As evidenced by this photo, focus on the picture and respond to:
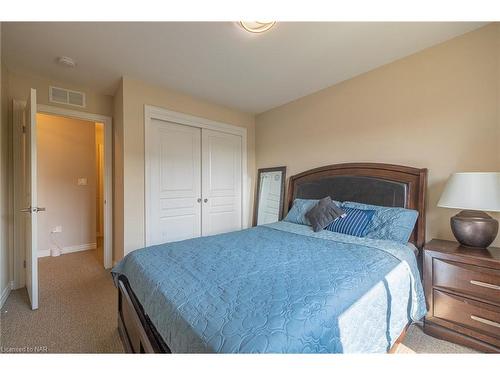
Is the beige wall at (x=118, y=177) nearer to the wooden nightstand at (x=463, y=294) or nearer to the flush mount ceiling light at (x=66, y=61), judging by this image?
the flush mount ceiling light at (x=66, y=61)

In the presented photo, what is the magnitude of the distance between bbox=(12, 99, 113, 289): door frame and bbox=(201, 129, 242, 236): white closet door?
1.25m

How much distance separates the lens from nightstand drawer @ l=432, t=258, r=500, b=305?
145 cm

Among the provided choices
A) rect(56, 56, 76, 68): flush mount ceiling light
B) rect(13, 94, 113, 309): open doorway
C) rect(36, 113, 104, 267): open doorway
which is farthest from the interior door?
rect(36, 113, 104, 267): open doorway

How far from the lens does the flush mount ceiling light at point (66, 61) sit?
2145 mm

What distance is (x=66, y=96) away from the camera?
2.65 meters

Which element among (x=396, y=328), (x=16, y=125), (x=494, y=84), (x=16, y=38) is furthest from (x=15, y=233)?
(x=494, y=84)

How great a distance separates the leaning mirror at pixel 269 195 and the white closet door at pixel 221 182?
334 mm

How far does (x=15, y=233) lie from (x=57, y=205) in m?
1.52

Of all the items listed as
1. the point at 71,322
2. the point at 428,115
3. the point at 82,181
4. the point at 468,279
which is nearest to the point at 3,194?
the point at 71,322

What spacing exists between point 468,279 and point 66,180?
530cm

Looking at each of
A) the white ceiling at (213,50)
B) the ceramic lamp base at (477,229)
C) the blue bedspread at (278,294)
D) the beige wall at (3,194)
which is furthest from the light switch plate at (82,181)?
the ceramic lamp base at (477,229)

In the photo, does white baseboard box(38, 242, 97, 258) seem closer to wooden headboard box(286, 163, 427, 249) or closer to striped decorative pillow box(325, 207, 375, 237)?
wooden headboard box(286, 163, 427, 249)
